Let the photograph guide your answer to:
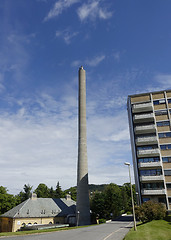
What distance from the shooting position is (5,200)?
52.6 meters

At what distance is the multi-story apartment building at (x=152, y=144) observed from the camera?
140 feet

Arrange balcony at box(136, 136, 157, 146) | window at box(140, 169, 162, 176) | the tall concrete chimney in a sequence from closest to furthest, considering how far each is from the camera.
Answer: window at box(140, 169, 162, 176) < the tall concrete chimney < balcony at box(136, 136, 157, 146)

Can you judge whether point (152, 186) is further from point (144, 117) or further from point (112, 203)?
point (144, 117)

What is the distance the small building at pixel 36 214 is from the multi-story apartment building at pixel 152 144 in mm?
20616

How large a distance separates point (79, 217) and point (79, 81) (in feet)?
122

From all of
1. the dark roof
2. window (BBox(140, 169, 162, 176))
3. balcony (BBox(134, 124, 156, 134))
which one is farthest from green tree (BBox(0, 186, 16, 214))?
balcony (BBox(134, 124, 156, 134))

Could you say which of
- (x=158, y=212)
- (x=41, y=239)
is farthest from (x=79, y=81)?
(x=41, y=239)

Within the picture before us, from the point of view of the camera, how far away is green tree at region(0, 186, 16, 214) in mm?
52097

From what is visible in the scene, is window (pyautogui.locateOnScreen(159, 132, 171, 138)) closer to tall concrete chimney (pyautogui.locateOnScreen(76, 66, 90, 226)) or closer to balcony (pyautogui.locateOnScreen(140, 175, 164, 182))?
balcony (pyautogui.locateOnScreen(140, 175, 164, 182))

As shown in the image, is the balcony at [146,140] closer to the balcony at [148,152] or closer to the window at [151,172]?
the balcony at [148,152]

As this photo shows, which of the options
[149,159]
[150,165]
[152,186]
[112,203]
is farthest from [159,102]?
[112,203]

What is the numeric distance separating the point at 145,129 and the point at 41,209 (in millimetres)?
33033

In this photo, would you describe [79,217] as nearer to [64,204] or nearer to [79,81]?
[64,204]

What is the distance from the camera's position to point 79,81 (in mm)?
57156
